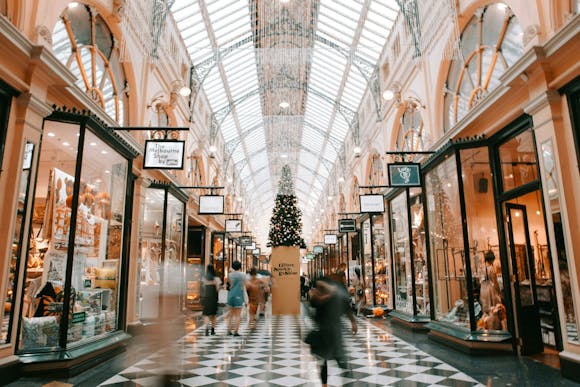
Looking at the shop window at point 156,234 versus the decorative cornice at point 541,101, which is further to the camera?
the shop window at point 156,234

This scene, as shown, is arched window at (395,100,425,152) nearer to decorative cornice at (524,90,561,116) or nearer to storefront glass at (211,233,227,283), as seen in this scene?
decorative cornice at (524,90,561,116)

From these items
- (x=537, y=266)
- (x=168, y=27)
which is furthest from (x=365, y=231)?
(x=168, y=27)

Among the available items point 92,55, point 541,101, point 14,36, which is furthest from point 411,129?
point 14,36

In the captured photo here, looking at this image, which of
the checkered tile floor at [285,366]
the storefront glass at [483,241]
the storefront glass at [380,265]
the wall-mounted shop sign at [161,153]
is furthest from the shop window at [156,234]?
the storefront glass at [380,265]

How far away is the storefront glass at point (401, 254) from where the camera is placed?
10392mm

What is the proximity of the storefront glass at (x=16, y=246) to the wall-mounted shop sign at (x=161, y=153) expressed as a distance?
2.60 meters

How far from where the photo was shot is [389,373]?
204 inches

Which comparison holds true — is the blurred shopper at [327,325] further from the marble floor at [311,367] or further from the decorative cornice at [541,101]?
the decorative cornice at [541,101]

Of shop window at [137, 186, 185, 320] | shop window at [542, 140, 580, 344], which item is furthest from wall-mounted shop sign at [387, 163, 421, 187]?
shop window at [137, 186, 185, 320]

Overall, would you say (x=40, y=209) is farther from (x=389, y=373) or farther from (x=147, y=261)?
(x=389, y=373)

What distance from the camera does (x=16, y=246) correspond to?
4.86m

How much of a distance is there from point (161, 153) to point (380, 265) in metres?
8.56

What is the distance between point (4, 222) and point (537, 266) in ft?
31.1

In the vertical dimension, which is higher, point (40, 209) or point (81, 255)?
point (40, 209)
